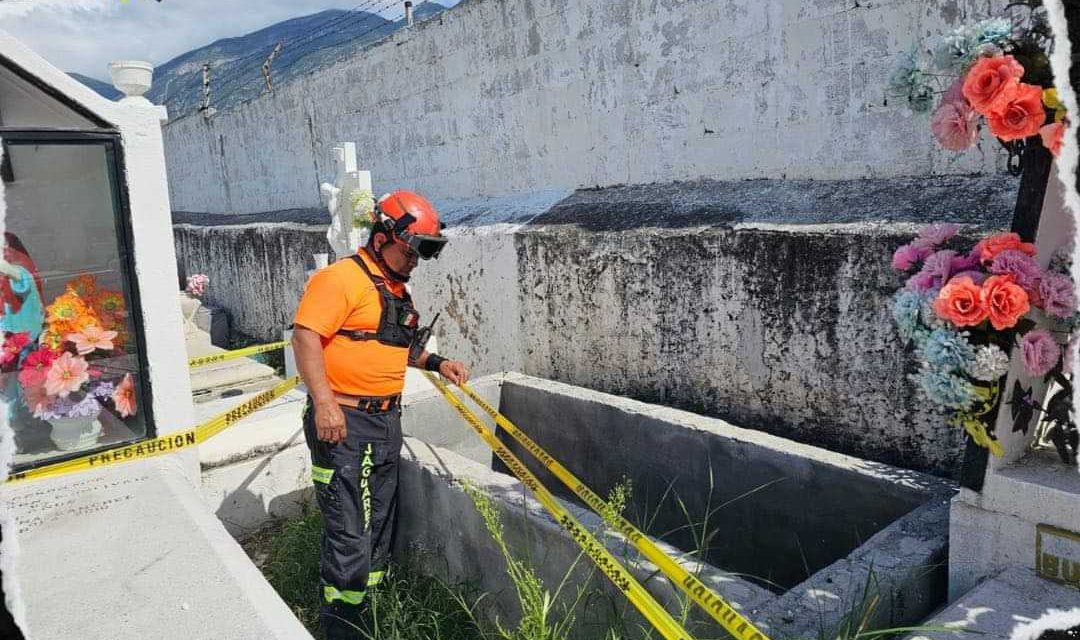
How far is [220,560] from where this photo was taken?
240cm

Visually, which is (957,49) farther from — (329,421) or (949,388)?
(329,421)

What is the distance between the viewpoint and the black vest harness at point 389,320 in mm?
3209

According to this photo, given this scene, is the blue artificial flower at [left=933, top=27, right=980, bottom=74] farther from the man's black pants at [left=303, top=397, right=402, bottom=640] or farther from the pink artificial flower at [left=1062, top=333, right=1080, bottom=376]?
the man's black pants at [left=303, top=397, right=402, bottom=640]

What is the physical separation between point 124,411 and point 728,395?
10.9 ft

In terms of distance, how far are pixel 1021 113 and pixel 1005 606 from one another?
4.26 feet

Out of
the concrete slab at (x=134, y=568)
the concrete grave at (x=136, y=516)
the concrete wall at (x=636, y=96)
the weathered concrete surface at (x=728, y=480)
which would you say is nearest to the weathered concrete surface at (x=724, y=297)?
the concrete wall at (x=636, y=96)

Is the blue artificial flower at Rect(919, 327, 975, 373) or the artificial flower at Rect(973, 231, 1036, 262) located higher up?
the artificial flower at Rect(973, 231, 1036, 262)

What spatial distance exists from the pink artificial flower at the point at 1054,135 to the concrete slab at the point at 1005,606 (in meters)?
1.19

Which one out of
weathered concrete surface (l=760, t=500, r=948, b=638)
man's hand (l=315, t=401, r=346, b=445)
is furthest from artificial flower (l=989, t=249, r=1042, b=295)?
man's hand (l=315, t=401, r=346, b=445)

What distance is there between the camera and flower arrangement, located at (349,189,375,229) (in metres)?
6.07

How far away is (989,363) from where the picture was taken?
2006 millimetres

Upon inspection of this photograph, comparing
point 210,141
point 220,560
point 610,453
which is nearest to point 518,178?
point 610,453

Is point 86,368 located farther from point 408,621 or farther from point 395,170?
point 395,170

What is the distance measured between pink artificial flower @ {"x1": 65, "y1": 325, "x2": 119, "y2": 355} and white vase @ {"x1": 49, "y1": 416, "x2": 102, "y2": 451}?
1.15 ft
